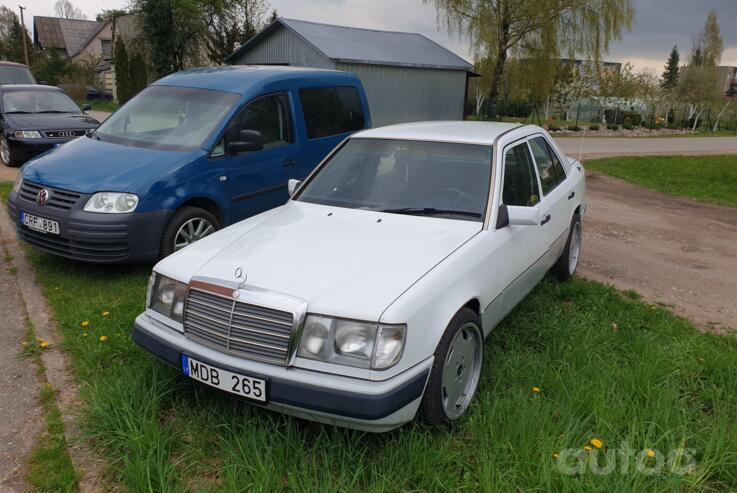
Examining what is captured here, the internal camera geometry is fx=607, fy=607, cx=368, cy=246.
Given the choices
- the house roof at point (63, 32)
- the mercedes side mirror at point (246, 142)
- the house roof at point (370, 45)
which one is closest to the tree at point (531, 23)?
the house roof at point (370, 45)

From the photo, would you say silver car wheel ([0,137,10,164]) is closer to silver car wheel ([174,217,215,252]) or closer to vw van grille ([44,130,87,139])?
vw van grille ([44,130,87,139])

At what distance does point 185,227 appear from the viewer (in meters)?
5.56

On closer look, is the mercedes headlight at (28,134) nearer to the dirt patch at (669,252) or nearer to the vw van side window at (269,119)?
the vw van side window at (269,119)

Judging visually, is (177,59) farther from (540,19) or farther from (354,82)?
(354,82)

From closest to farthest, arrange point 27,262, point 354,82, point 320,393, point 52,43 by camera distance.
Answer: point 320,393 < point 27,262 < point 354,82 < point 52,43

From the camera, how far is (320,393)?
271cm

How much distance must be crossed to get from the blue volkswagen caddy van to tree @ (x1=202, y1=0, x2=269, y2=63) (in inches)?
1393

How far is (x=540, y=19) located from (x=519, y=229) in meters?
24.8

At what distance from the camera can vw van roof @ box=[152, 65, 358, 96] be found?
6.28 metres

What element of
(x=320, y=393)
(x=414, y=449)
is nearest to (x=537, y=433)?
(x=414, y=449)

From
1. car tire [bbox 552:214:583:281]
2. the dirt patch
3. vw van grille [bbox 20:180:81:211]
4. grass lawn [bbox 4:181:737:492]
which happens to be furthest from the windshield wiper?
vw van grille [bbox 20:180:81:211]

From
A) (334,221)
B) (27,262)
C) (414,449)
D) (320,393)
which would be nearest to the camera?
(320,393)

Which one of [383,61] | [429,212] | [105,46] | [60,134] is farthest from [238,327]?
[105,46]

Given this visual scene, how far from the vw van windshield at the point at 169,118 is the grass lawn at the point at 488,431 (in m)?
2.22
